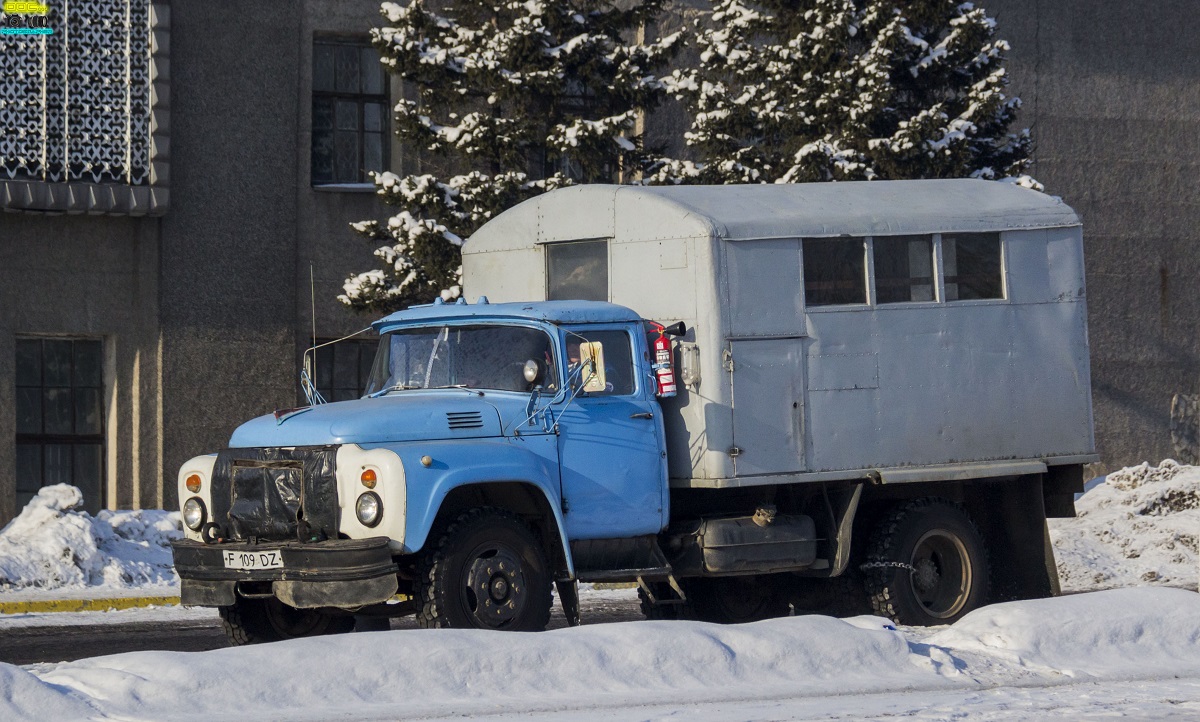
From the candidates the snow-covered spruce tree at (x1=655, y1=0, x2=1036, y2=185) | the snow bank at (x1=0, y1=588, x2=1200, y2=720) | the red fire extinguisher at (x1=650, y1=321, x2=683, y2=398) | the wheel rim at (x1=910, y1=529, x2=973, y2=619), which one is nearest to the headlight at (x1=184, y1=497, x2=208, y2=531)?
the snow bank at (x1=0, y1=588, x2=1200, y2=720)

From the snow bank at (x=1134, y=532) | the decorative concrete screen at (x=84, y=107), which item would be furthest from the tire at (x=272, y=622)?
the decorative concrete screen at (x=84, y=107)

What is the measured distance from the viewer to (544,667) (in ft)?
31.6

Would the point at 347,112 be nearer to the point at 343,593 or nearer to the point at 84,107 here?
the point at 84,107

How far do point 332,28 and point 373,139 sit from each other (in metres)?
1.55

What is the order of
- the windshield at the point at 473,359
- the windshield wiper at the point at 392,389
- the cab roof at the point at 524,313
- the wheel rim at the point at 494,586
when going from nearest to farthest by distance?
the wheel rim at the point at 494,586
the windshield at the point at 473,359
the cab roof at the point at 524,313
the windshield wiper at the point at 392,389

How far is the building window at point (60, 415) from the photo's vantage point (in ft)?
74.7

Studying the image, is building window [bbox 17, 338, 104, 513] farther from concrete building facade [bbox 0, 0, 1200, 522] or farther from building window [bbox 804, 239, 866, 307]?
building window [bbox 804, 239, 866, 307]

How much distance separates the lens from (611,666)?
9781 millimetres

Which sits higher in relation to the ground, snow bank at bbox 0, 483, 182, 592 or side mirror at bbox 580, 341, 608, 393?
side mirror at bbox 580, 341, 608, 393

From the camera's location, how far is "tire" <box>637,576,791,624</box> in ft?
47.8

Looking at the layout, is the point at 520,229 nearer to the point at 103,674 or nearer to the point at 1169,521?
the point at 103,674

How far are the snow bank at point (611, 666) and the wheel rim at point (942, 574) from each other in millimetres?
2271

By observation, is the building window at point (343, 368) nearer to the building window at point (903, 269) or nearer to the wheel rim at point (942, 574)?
the wheel rim at point (942, 574)

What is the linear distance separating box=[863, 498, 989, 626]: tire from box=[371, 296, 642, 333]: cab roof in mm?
2790
